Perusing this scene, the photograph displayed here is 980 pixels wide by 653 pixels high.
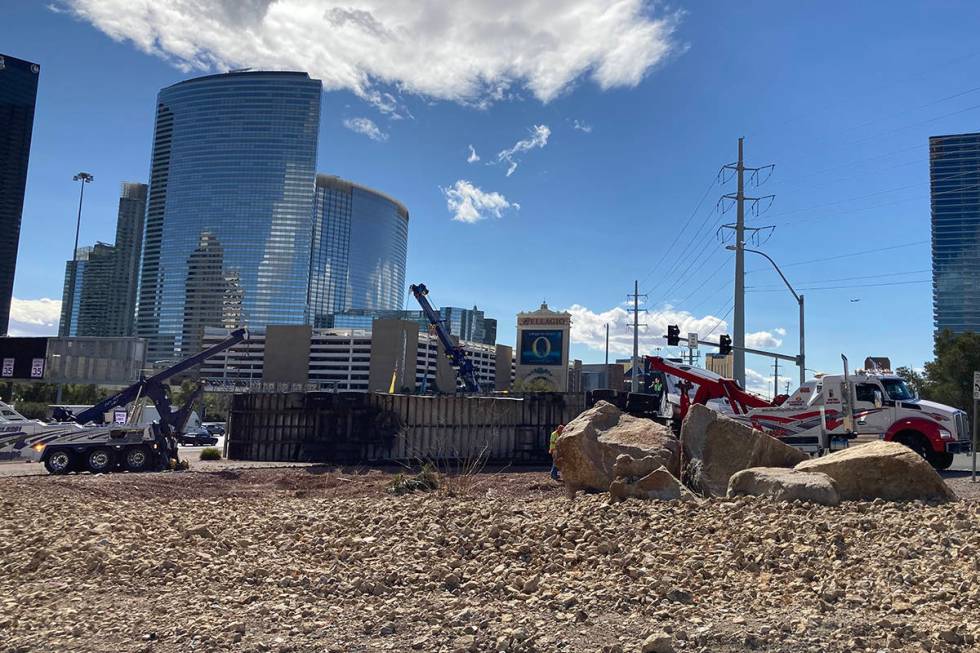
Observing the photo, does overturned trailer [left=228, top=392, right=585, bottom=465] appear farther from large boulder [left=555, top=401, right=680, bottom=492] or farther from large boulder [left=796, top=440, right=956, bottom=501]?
large boulder [left=796, top=440, right=956, bottom=501]

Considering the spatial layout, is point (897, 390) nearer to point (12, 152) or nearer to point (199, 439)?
point (199, 439)

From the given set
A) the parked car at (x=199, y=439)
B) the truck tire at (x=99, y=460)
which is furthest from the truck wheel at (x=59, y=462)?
the parked car at (x=199, y=439)

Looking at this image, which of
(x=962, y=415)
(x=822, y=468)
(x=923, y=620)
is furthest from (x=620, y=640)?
(x=962, y=415)

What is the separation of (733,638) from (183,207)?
21380cm

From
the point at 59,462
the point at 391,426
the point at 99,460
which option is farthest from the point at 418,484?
the point at 59,462

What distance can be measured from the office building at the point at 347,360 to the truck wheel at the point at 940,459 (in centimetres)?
11430

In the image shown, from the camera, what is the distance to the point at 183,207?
7810 inches

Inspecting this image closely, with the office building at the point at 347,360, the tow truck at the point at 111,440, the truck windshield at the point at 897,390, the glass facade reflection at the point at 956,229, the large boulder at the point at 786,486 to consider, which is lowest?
the tow truck at the point at 111,440

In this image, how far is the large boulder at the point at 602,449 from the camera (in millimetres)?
14336

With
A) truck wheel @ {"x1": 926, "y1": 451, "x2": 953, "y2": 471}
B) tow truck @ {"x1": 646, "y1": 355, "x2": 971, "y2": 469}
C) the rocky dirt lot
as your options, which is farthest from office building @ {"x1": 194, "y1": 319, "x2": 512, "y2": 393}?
the rocky dirt lot

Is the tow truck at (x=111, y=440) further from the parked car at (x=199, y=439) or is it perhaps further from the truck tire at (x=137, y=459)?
the parked car at (x=199, y=439)

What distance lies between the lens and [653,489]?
12234 mm

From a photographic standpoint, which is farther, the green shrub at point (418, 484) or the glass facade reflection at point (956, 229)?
the glass facade reflection at point (956, 229)

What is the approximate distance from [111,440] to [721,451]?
781 inches
